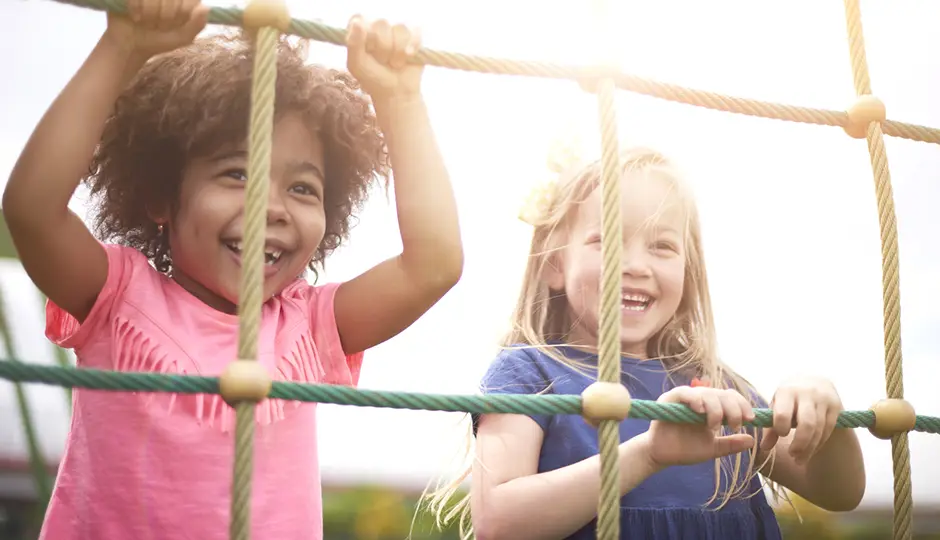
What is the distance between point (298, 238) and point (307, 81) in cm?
19

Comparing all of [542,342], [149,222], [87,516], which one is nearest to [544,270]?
[542,342]

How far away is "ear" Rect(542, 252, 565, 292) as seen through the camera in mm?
1229

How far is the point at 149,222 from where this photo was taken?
1.09m

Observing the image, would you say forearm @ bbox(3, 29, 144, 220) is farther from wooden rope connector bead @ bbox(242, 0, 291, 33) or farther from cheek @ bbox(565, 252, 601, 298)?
cheek @ bbox(565, 252, 601, 298)

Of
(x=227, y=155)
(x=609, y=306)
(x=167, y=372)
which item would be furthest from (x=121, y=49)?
(x=609, y=306)

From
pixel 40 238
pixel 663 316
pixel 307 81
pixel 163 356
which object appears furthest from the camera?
pixel 663 316

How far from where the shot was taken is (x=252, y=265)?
0.75 m

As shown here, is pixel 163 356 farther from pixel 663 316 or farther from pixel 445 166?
pixel 663 316

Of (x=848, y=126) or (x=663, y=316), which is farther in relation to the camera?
(x=663, y=316)

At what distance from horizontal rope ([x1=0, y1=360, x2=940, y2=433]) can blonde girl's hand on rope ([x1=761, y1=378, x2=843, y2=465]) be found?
1.4 inches

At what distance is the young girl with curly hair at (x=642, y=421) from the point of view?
902 millimetres

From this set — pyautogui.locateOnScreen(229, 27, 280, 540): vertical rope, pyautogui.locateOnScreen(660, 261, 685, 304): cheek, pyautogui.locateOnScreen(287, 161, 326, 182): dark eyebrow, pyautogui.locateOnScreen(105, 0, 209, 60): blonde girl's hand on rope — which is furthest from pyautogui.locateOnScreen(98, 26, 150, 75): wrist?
pyautogui.locateOnScreen(660, 261, 685, 304): cheek

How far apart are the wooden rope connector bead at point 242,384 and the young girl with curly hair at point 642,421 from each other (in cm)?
36

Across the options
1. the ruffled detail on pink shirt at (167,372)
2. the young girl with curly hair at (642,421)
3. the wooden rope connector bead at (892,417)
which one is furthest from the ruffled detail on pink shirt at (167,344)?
the wooden rope connector bead at (892,417)
